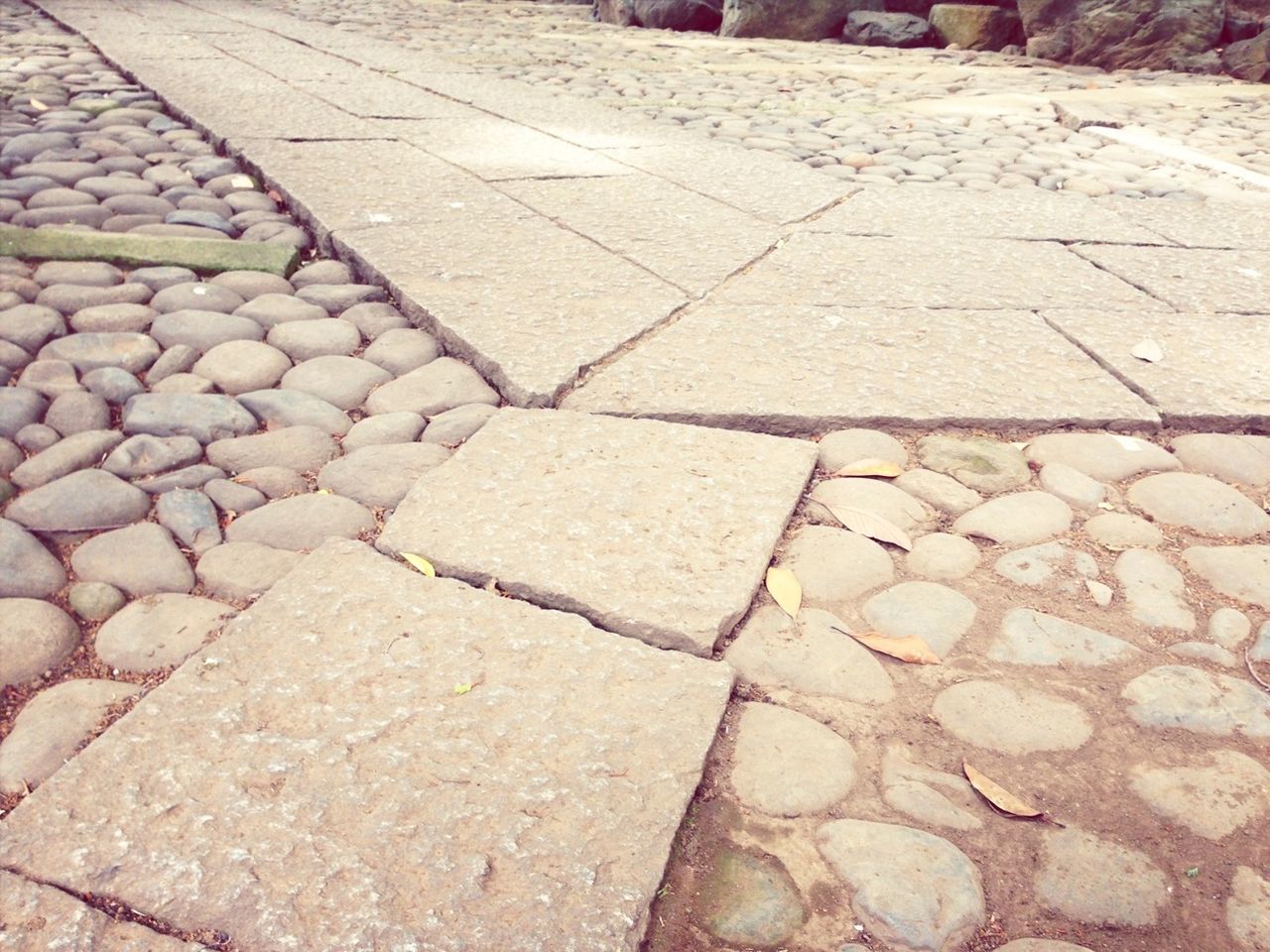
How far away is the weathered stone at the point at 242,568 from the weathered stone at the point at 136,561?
0.02 metres

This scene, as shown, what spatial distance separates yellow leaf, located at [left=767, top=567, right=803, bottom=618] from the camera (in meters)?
1.31

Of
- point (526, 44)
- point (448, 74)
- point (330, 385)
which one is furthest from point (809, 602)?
point (526, 44)

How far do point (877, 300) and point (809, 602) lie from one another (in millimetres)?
1115

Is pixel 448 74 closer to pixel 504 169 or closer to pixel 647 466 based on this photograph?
pixel 504 169

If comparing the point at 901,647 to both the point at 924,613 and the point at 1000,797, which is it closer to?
the point at 924,613

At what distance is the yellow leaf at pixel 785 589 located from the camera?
1.31 m

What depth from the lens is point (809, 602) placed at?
1.33 metres

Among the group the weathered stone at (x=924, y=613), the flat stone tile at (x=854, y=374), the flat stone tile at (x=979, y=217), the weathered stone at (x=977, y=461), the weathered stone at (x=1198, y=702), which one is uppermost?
the flat stone tile at (x=979, y=217)

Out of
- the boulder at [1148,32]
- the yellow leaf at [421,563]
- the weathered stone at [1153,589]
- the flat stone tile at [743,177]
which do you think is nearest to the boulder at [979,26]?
the boulder at [1148,32]

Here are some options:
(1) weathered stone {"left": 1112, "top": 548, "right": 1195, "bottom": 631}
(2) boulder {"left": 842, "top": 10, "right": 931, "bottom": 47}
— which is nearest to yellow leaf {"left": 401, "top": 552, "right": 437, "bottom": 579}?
(1) weathered stone {"left": 1112, "top": 548, "right": 1195, "bottom": 631}

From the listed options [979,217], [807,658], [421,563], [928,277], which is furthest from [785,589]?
[979,217]

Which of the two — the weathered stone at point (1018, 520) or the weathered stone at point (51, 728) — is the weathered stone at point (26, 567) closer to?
the weathered stone at point (51, 728)

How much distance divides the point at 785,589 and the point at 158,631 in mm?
778

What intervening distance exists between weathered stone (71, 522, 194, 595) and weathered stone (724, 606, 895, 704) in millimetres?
716
